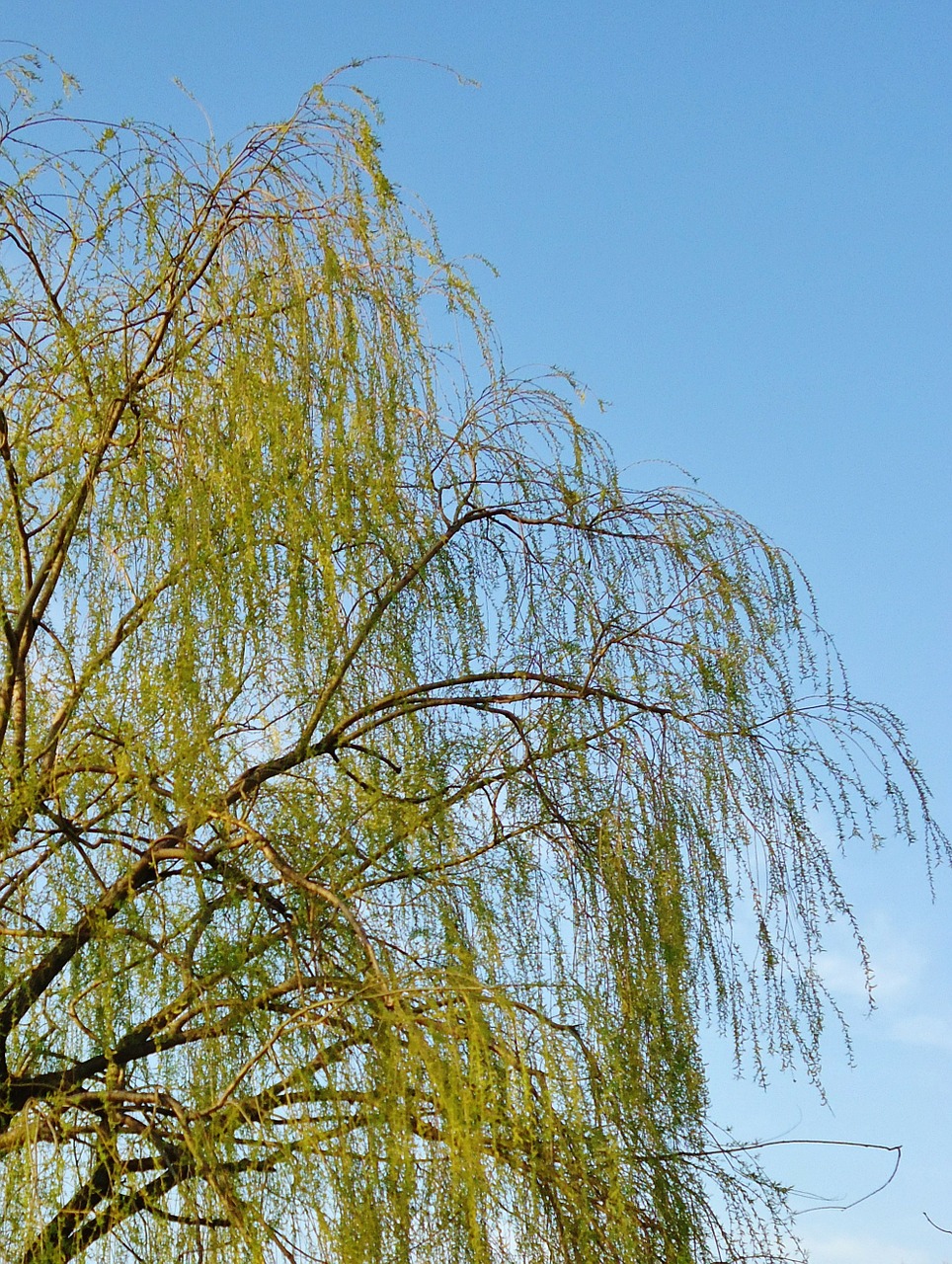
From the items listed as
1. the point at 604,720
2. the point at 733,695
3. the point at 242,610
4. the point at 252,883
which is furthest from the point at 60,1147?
the point at 733,695

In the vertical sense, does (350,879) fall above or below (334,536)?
below

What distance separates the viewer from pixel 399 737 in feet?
11.3

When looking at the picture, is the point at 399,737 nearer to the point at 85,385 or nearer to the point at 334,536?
the point at 334,536

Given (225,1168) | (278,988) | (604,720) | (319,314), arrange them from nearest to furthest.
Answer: (225,1168) → (278,988) → (319,314) → (604,720)

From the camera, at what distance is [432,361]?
11.2 feet

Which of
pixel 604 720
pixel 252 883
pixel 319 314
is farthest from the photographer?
pixel 604 720

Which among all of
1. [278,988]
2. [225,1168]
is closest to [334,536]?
[278,988]

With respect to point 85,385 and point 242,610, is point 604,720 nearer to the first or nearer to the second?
point 242,610

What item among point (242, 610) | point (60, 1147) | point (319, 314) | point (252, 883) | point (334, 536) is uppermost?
point (319, 314)

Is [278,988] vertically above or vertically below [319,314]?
below

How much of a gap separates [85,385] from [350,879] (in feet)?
3.98

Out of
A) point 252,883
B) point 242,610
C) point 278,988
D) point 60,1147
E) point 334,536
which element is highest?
point 334,536

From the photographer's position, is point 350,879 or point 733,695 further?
point 733,695

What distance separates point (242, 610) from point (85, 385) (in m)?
0.66
